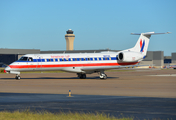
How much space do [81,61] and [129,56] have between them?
22.5ft

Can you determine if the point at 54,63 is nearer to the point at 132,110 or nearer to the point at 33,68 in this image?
the point at 33,68

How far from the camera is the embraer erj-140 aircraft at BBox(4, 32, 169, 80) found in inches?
1428

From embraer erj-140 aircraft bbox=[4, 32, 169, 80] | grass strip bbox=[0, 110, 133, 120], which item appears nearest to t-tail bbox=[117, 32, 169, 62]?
embraer erj-140 aircraft bbox=[4, 32, 169, 80]

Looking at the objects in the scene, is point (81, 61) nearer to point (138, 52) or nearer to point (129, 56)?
point (129, 56)

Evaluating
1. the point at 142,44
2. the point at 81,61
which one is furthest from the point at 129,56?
the point at 81,61

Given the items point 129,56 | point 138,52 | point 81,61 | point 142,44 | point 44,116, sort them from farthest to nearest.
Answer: point 142,44
point 138,52
point 129,56
point 81,61
point 44,116

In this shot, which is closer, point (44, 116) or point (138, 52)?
point (44, 116)

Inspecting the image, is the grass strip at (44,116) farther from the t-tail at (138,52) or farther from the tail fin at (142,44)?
the tail fin at (142,44)

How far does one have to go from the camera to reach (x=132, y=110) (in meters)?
12.6

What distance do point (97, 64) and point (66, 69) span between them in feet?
15.1

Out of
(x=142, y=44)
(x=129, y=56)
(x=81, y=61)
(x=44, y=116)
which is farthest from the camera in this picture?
(x=142, y=44)

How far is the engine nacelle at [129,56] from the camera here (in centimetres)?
3978

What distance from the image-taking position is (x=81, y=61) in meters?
38.8

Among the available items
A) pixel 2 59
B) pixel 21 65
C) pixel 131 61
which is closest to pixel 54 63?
pixel 21 65
